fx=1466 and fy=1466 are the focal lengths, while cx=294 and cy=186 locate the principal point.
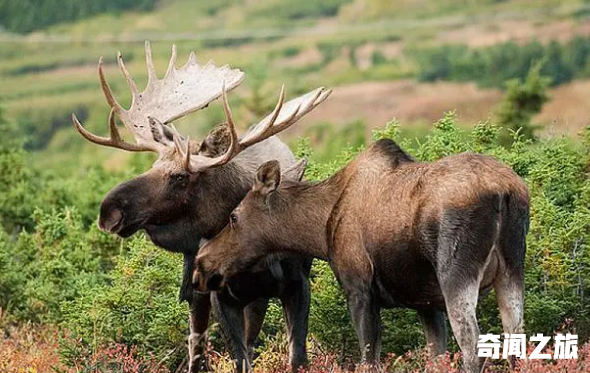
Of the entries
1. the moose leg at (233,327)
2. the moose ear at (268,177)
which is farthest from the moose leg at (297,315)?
the moose ear at (268,177)

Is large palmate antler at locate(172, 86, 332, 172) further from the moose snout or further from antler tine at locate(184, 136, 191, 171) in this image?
the moose snout

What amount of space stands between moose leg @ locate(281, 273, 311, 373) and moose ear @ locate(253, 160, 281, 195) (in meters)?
0.81

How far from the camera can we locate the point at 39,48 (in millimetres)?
87188

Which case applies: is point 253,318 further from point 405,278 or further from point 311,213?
point 405,278

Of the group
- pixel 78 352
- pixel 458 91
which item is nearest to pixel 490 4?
pixel 458 91

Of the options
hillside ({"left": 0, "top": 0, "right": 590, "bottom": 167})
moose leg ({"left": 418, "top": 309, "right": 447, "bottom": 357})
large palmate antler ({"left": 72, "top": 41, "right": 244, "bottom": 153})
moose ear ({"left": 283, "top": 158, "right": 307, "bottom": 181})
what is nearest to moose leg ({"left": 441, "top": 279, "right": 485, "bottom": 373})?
moose leg ({"left": 418, "top": 309, "right": 447, "bottom": 357})

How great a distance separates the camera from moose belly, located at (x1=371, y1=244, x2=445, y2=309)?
30.8 ft

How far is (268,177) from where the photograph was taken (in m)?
10.3

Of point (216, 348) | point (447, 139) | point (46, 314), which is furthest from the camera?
point (46, 314)

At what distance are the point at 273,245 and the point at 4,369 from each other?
219 centimetres

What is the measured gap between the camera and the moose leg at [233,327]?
1077cm

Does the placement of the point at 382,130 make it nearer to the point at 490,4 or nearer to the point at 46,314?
the point at 46,314

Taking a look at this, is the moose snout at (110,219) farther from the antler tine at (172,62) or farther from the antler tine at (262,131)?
the antler tine at (172,62)

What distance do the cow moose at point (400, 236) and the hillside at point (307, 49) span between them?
45.6 meters
